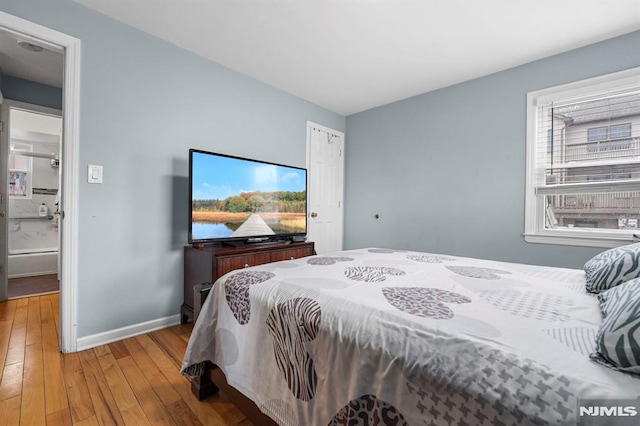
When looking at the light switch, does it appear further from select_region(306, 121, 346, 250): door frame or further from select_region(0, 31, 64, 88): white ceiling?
select_region(306, 121, 346, 250): door frame

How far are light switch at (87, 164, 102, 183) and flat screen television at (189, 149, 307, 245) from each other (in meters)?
0.61

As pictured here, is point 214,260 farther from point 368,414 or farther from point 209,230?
point 368,414

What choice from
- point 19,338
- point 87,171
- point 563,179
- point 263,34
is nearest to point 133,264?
point 87,171

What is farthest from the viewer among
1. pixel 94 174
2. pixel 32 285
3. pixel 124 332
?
pixel 32 285

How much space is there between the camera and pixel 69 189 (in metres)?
1.94

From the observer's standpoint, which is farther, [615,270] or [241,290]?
[241,290]

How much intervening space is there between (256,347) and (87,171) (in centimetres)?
187

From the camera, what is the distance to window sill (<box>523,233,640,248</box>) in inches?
87.9

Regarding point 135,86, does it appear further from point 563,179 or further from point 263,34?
point 563,179

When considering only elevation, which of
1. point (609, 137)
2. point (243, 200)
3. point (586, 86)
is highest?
point (586, 86)

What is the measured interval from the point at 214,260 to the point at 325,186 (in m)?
2.12

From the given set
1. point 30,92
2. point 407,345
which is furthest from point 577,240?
point 30,92

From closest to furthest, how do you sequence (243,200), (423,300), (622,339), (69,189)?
1. (622,339)
2. (423,300)
3. (69,189)
4. (243,200)

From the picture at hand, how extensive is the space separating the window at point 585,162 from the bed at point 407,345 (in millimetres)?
1387
